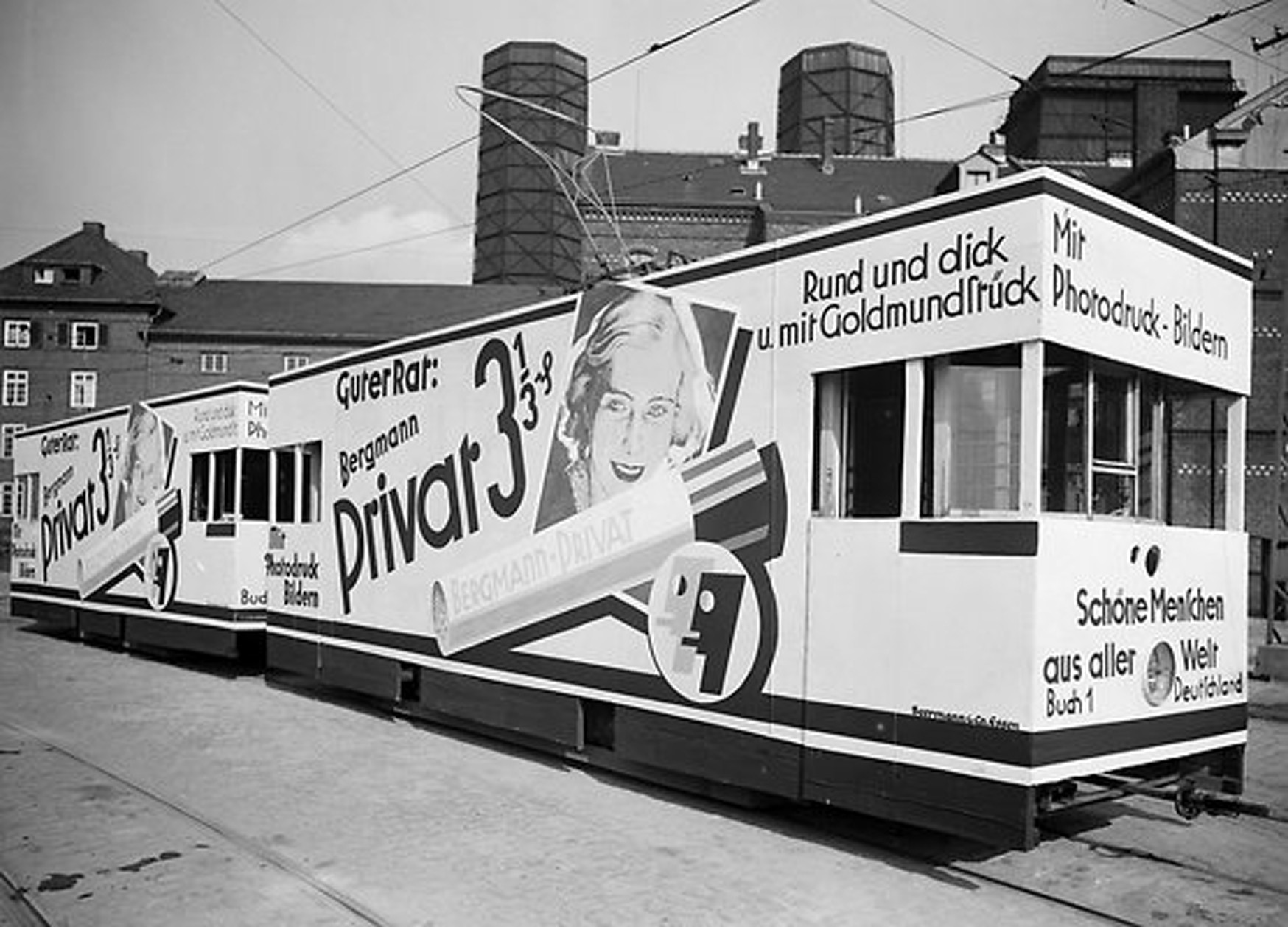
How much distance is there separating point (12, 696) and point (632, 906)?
9543 mm

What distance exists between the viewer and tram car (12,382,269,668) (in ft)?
47.1

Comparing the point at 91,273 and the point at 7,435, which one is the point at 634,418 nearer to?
the point at 7,435

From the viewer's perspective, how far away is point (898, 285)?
6.57 meters

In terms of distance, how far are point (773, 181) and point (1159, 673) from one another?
51272 mm

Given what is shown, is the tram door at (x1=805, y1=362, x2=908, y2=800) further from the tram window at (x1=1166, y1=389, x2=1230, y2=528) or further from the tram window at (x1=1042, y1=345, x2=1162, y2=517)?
the tram window at (x1=1166, y1=389, x2=1230, y2=528)

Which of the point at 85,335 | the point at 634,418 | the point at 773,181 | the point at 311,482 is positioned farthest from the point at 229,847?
the point at 85,335

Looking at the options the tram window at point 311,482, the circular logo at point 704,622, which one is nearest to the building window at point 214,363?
the tram window at point 311,482

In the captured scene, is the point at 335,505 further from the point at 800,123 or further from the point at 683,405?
the point at 800,123

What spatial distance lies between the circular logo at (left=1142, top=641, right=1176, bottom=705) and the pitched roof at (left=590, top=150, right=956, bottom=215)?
45981mm

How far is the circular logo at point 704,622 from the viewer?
7348 millimetres

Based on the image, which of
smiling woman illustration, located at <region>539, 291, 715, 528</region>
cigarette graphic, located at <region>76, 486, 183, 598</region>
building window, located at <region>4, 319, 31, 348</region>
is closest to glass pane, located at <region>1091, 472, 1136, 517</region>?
smiling woman illustration, located at <region>539, 291, 715, 528</region>

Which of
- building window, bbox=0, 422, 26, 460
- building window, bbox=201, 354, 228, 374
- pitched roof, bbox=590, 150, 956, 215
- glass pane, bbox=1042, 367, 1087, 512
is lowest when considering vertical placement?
glass pane, bbox=1042, 367, 1087, 512

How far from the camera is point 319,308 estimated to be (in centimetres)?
5966

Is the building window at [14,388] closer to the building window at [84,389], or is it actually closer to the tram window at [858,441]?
the building window at [84,389]
